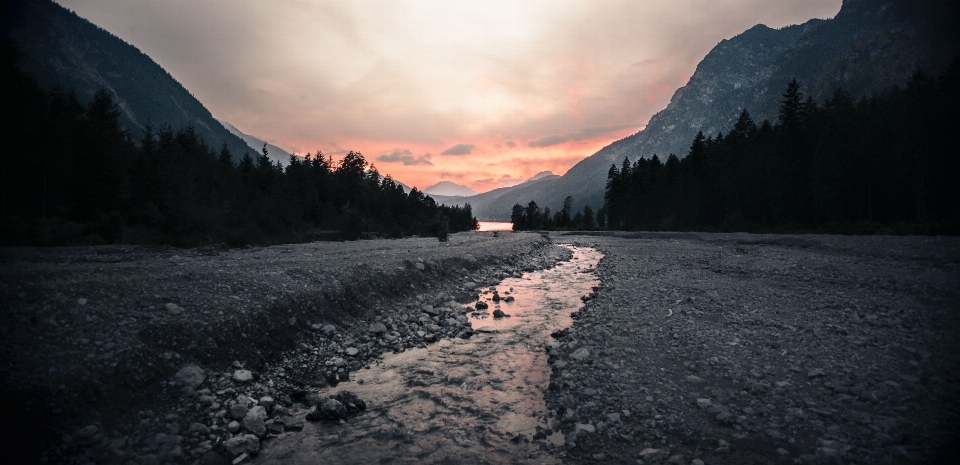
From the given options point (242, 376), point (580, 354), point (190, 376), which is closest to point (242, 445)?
point (242, 376)

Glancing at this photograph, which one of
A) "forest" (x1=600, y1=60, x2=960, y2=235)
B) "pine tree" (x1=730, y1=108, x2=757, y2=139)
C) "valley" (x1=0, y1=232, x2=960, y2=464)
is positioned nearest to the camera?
"valley" (x1=0, y1=232, x2=960, y2=464)

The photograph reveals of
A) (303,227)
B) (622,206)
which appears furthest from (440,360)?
(622,206)

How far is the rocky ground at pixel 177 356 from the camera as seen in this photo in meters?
5.20

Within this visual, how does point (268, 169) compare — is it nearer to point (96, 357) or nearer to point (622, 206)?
point (96, 357)

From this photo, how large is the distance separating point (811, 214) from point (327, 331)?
63963mm

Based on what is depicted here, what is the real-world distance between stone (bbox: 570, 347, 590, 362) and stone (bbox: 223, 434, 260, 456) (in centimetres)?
692

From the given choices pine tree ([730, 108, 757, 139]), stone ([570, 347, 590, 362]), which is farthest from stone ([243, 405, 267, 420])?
pine tree ([730, 108, 757, 139])

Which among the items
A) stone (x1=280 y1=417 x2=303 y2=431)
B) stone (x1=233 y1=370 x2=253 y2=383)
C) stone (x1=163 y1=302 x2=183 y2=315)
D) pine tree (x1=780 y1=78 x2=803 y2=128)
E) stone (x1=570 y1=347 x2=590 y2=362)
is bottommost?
stone (x1=280 y1=417 x2=303 y2=431)

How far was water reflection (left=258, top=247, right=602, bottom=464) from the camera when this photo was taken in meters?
5.57

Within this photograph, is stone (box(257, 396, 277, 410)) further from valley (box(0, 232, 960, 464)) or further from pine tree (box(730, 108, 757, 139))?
pine tree (box(730, 108, 757, 139))

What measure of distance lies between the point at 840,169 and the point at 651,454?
56.6 meters

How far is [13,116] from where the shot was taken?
26531 mm

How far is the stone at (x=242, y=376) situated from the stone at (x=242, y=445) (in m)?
1.85

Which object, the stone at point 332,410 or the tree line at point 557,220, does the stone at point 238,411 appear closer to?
the stone at point 332,410
